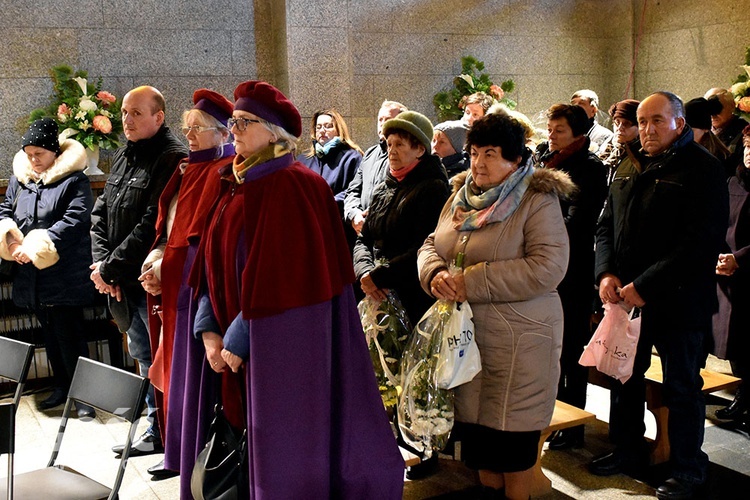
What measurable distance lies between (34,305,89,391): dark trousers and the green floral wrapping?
8.66ft

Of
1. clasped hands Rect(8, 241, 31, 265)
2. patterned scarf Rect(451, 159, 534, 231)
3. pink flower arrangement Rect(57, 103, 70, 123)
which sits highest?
pink flower arrangement Rect(57, 103, 70, 123)

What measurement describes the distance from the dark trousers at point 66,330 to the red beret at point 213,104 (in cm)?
216

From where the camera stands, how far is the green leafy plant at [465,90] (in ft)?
24.4

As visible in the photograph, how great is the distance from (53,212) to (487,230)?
302cm

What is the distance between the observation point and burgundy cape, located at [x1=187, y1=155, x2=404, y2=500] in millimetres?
2660

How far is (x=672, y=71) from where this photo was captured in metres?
7.68

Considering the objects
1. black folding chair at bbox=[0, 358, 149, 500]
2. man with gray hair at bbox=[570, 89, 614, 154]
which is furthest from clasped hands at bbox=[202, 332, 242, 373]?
man with gray hair at bbox=[570, 89, 614, 154]

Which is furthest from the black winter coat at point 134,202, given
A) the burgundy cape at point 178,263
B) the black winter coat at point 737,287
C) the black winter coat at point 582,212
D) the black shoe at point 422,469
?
the black winter coat at point 737,287

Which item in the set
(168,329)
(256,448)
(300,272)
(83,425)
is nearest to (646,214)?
(300,272)

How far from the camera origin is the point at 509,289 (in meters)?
2.92

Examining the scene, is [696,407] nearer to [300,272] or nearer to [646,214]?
[646,214]

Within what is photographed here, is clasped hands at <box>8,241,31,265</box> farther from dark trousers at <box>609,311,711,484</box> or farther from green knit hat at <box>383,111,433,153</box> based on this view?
dark trousers at <box>609,311,711,484</box>

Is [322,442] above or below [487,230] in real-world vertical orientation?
below

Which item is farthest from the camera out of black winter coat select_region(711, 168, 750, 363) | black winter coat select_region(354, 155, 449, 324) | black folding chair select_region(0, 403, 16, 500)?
black winter coat select_region(711, 168, 750, 363)
